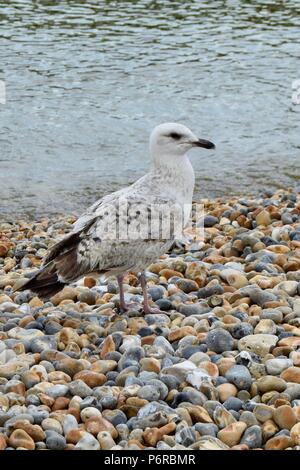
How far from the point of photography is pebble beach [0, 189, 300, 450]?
420 cm

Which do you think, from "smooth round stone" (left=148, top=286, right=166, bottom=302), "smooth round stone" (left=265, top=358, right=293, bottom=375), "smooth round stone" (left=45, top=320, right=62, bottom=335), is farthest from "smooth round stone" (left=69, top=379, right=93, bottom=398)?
"smooth round stone" (left=148, top=286, right=166, bottom=302)

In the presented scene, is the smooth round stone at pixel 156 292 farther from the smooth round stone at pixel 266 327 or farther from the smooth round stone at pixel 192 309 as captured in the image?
the smooth round stone at pixel 266 327

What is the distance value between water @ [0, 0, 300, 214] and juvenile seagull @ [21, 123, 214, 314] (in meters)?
3.80

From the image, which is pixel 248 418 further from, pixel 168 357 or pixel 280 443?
pixel 168 357

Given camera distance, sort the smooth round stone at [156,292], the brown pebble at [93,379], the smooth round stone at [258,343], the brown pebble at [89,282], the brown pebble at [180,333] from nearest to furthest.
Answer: the brown pebble at [93,379]
the smooth round stone at [258,343]
the brown pebble at [180,333]
the smooth round stone at [156,292]
the brown pebble at [89,282]

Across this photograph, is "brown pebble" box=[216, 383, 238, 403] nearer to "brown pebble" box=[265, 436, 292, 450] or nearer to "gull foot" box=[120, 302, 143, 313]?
"brown pebble" box=[265, 436, 292, 450]

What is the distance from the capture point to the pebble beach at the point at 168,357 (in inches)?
165

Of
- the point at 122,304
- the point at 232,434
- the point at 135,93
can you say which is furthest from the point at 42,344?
the point at 135,93

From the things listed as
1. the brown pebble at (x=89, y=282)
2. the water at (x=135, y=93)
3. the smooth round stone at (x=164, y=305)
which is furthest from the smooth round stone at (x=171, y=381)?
the water at (x=135, y=93)

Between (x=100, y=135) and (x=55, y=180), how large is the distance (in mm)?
1548

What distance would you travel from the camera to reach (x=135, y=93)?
42.2ft

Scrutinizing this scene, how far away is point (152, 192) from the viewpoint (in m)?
5.57
